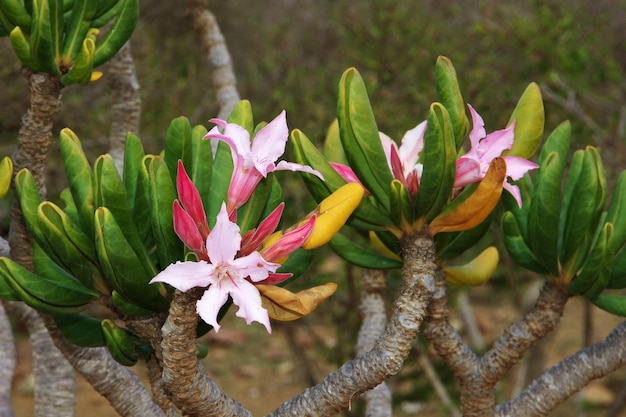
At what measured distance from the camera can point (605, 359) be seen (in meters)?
1.72

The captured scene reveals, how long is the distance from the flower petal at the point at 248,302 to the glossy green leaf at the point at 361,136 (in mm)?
364

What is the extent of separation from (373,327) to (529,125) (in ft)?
2.74

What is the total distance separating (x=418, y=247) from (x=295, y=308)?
1.05 ft

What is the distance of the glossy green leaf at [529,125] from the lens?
1.59m

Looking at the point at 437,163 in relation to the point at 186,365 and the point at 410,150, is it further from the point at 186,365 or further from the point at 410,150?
the point at 186,365

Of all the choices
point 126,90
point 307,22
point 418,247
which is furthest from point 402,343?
point 307,22

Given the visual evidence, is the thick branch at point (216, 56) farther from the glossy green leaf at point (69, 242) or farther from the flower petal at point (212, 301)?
the flower petal at point (212, 301)

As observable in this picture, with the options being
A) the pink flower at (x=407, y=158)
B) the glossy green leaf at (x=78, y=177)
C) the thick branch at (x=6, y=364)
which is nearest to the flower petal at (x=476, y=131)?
the pink flower at (x=407, y=158)

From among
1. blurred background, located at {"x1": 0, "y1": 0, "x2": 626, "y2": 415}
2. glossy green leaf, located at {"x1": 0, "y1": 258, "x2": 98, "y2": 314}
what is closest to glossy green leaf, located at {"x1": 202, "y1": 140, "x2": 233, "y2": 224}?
glossy green leaf, located at {"x1": 0, "y1": 258, "x2": 98, "y2": 314}

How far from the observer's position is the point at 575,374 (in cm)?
174

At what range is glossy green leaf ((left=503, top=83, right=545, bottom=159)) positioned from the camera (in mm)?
1590

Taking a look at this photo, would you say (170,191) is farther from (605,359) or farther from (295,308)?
(605,359)

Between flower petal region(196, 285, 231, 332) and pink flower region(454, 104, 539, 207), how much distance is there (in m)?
0.52

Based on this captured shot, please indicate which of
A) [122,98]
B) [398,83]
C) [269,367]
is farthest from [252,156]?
[269,367]
